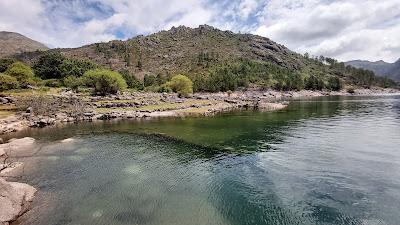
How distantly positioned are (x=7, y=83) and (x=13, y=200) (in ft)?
397

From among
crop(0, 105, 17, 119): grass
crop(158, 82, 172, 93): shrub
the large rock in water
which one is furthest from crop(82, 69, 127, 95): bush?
the large rock in water

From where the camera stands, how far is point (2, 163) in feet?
135

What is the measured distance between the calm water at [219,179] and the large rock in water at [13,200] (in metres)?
1.06

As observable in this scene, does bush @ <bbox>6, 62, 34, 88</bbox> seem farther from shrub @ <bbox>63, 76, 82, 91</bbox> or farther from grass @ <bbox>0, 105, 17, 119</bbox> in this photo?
grass @ <bbox>0, 105, 17, 119</bbox>

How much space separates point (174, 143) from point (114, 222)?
30581 millimetres

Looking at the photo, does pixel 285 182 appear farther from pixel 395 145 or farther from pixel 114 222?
pixel 395 145

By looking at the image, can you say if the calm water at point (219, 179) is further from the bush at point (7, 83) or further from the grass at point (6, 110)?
the bush at point (7, 83)

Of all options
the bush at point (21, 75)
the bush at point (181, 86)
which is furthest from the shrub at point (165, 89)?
the bush at point (21, 75)

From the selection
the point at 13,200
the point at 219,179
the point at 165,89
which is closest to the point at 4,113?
the point at 13,200

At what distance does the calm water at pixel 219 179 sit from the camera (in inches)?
1019

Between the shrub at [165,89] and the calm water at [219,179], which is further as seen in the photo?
the shrub at [165,89]

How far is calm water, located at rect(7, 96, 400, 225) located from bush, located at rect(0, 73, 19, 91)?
82.5 meters

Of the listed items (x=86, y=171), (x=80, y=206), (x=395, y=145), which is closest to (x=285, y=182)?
(x=80, y=206)

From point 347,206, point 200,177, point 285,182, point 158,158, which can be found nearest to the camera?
point 347,206
